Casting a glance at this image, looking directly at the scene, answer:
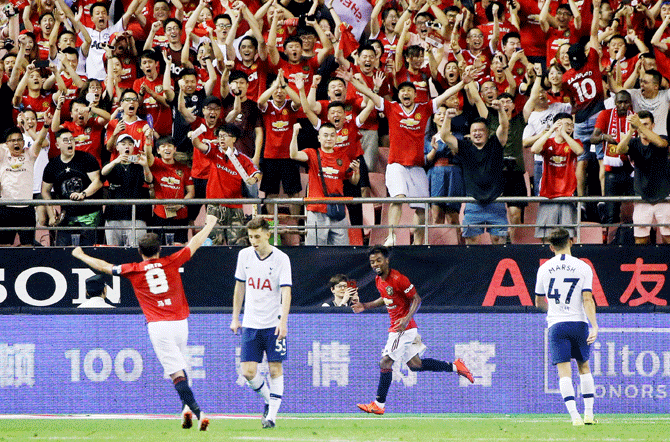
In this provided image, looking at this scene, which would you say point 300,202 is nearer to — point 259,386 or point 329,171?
point 329,171

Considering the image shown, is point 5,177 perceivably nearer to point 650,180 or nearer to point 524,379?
point 524,379

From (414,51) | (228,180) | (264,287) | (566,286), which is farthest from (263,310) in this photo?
(414,51)

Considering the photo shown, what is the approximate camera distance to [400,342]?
10.9 m

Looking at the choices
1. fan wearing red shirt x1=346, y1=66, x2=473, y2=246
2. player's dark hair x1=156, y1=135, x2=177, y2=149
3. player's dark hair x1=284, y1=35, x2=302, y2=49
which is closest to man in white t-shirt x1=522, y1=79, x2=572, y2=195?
fan wearing red shirt x1=346, y1=66, x2=473, y2=246

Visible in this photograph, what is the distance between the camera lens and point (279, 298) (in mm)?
9805

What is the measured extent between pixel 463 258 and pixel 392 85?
11.7 ft

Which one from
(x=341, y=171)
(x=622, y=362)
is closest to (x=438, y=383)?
(x=622, y=362)

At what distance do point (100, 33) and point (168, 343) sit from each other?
9329 mm

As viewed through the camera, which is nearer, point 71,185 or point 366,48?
point 71,185

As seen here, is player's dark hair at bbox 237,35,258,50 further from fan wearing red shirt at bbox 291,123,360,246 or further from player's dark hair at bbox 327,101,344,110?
fan wearing red shirt at bbox 291,123,360,246

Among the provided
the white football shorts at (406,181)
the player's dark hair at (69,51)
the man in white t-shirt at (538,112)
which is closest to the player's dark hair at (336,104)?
the white football shorts at (406,181)

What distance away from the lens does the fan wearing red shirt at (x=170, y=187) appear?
14188mm

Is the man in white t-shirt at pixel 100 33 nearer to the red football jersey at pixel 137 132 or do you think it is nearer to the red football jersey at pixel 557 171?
the red football jersey at pixel 137 132

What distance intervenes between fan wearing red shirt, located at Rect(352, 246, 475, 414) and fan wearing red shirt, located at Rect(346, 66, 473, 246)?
2.75m
